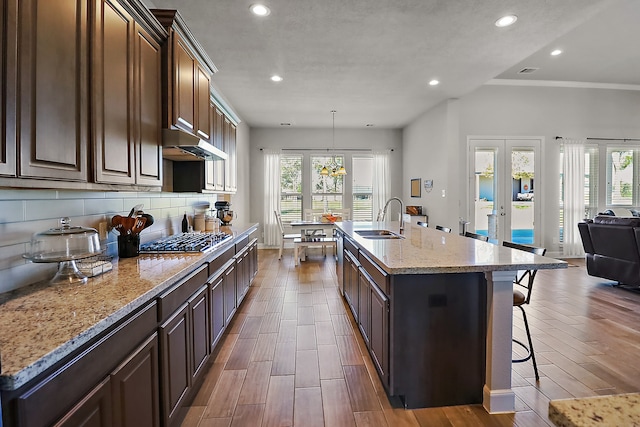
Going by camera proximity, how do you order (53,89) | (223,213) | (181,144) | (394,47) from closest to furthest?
(53,89) < (181,144) < (394,47) < (223,213)

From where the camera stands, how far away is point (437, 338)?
194cm

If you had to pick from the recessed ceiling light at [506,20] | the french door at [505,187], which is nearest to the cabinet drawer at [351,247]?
the recessed ceiling light at [506,20]

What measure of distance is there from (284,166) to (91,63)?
671cm

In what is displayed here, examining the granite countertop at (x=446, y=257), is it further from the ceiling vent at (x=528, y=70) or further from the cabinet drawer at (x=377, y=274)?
the ceiling vent at (x=528, y=70)

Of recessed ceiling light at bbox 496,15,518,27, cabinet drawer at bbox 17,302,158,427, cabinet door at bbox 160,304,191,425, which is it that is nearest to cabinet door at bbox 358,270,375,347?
cabinet door at bbox 160,304,191,425

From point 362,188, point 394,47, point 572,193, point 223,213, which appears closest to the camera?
point 394,47

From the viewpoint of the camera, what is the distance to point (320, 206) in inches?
326

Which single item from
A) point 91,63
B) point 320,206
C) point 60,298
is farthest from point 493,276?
→ point 320,206

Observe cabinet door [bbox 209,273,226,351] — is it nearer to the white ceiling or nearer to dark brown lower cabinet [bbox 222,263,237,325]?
dark brown lower cabinet [bbox 222,263,237,325]

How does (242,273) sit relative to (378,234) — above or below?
below

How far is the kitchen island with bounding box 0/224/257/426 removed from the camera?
2.78 ft

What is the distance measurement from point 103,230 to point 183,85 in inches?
46.9

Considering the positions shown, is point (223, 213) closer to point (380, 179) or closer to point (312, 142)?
point (312, 142)

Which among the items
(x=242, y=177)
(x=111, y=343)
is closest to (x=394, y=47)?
(x=111, y=343)
